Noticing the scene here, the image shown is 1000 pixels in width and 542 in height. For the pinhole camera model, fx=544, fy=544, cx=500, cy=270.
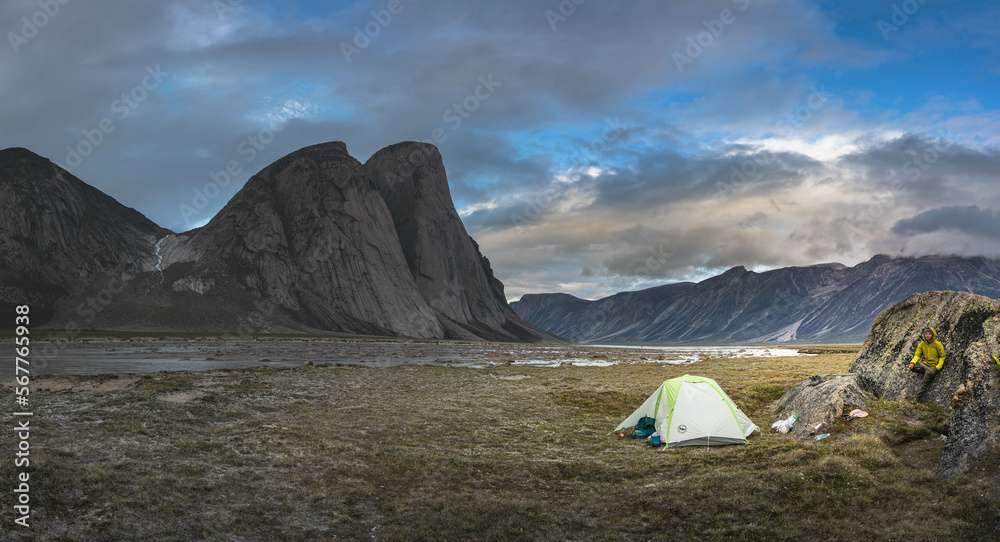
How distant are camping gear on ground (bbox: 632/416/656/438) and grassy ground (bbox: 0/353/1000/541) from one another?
87 centimetres

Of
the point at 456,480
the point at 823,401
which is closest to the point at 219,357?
the point at 456,480

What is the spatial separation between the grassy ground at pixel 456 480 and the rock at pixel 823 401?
0.68 meters

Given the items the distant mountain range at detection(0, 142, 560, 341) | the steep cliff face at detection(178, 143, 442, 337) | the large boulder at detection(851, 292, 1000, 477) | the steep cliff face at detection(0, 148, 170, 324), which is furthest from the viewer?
the steep cliff face at detection(178, 143, 442, 337)

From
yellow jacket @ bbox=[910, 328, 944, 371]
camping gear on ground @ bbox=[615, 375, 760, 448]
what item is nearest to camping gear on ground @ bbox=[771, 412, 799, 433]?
camping gear on ground @ bbox=[615, 375, 760, 448]

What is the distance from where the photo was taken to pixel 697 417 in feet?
63.0

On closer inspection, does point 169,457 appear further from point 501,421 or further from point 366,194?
point 366,194

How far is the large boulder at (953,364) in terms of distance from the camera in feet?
40.3

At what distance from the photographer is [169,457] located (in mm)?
14578

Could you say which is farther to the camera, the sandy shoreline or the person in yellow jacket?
the sandy shoreline

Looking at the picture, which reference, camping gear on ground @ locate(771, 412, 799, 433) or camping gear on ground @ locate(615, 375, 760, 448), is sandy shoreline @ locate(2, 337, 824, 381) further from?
camping gear on ground @ locate(771, 412, 799, 433)

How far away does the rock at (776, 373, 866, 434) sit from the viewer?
1811 centimetres

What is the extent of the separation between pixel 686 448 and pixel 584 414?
9063mm

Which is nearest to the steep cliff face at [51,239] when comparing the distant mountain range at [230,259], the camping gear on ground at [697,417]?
the distant mountain range at [230,259]

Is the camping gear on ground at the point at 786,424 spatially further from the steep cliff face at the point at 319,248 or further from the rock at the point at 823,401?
the steep cliff face at the point at 319,248
